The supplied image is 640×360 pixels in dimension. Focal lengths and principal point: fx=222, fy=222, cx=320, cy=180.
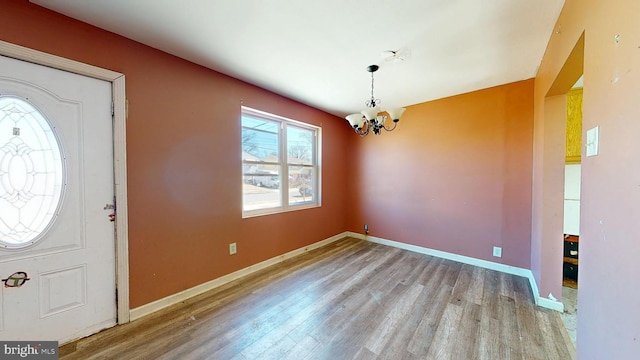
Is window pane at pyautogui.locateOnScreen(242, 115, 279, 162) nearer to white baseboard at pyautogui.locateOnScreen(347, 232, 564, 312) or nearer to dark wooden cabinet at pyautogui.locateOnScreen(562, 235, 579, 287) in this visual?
white baseboard at pyautogui.locateOnScreen(347, 232, 564, 312)

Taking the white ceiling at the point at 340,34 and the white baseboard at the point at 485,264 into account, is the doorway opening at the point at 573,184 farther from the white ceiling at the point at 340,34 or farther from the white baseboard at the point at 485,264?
the white ceiling at the point at 340,34

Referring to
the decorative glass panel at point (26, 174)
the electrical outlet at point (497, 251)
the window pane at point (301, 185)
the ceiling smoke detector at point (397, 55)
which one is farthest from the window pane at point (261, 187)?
the electrical outlet at point (497, 251)

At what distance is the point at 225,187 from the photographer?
266 centimetres

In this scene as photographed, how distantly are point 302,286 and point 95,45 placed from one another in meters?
2.94

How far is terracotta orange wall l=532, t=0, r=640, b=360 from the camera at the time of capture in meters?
0.77

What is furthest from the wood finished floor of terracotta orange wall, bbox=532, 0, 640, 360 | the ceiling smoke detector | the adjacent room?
the ceiling smoke detector

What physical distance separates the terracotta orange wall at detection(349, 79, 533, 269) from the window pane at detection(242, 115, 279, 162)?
188 cm

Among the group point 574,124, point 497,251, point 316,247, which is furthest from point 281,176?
point 574,124

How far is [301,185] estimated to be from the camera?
384cm

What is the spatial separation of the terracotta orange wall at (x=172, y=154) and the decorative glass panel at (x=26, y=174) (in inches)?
16.9

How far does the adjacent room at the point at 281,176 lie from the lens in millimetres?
1218

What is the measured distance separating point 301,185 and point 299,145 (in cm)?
69

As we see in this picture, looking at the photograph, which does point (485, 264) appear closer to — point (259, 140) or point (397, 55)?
point (397, 55)

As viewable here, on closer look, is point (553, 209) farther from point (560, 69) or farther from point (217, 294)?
point (217, 294)
